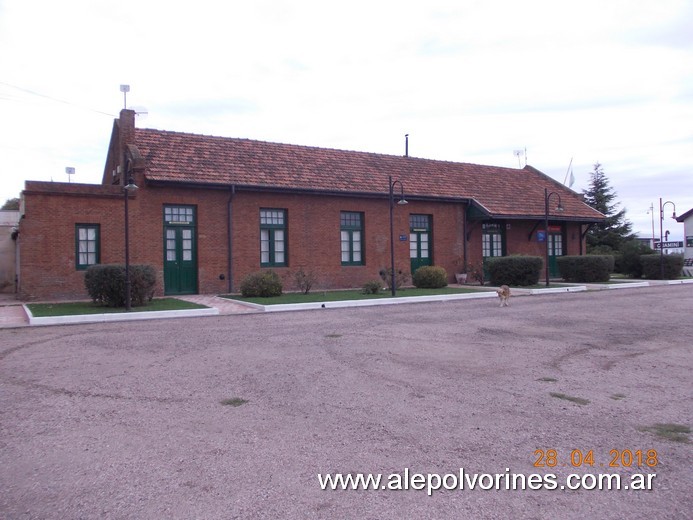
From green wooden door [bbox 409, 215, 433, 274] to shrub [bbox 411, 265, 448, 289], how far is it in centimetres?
184

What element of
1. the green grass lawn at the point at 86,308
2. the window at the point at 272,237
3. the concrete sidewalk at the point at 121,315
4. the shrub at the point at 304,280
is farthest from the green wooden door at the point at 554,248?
the green grass lawn at the point at 86,308

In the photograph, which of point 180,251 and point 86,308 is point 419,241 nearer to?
point 180,251

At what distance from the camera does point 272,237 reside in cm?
2166

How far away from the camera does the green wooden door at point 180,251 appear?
19.8 m

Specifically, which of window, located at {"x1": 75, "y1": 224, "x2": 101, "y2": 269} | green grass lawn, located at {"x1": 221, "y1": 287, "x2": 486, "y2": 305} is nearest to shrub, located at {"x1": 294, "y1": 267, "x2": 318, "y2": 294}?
green grass lawn, located at {"x1": 221, "y1": 287, "x2": 486, "y2": 305}

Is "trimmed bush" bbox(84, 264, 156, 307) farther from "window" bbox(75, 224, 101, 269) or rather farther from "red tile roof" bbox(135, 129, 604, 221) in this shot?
"red tile roof" bbox(135, 129, 604, 221)

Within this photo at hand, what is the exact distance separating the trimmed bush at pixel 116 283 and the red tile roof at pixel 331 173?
431 cm

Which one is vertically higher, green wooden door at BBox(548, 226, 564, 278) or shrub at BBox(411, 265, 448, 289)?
green wooden door at BBox(548, 226, 564, 278)

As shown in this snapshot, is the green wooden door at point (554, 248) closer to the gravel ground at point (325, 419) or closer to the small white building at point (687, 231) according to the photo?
the small white building at point (687, 231)

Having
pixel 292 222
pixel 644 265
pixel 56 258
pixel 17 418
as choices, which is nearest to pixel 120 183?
pixel 56 258

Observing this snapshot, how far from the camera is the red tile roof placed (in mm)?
20500

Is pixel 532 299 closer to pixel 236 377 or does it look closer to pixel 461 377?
pixel 461 377

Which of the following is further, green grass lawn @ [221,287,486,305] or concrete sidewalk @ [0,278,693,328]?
green grass lawn @ [221,287,486,305]
